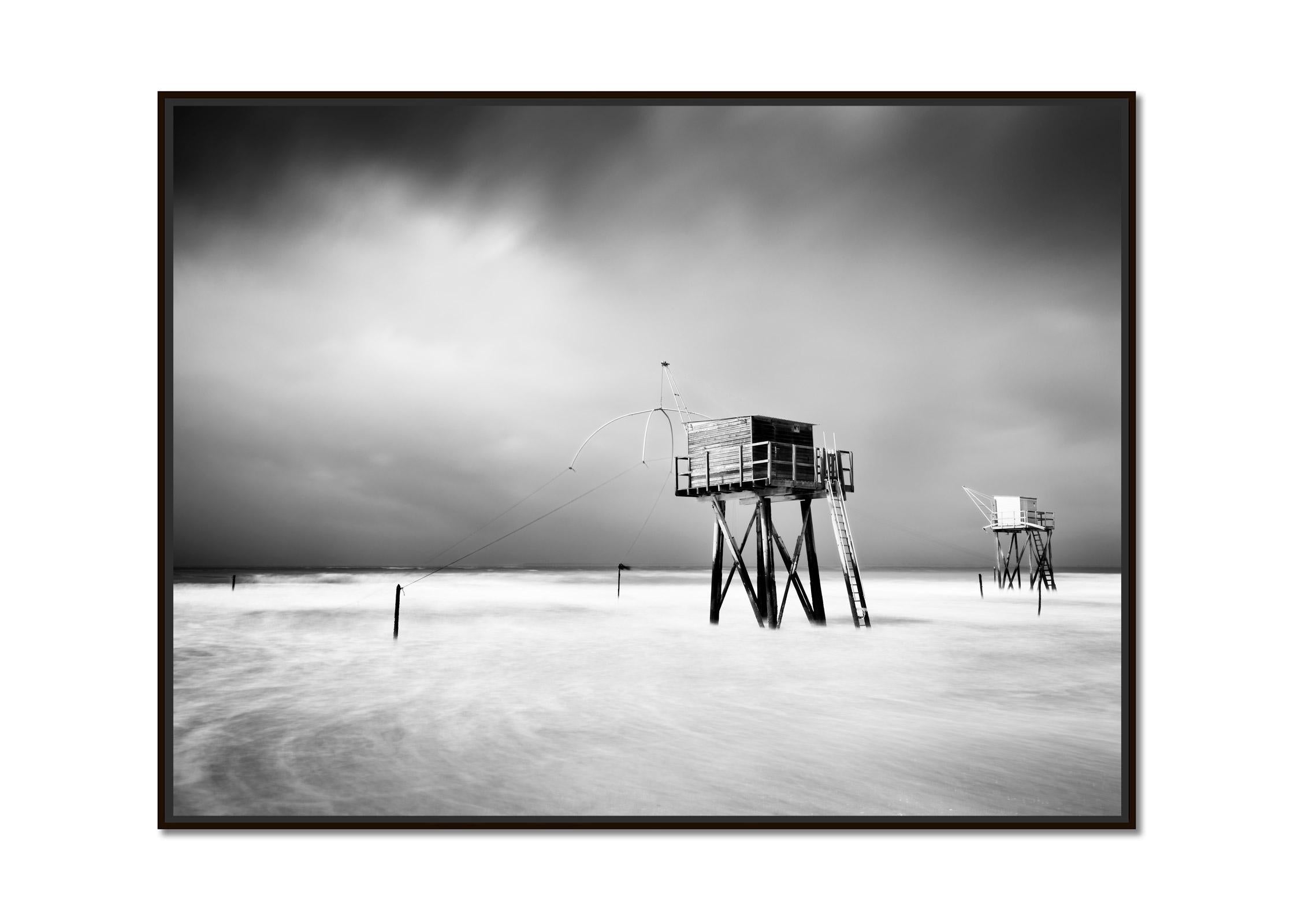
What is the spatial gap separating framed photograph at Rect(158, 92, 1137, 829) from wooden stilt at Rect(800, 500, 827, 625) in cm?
155

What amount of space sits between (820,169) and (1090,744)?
589cm

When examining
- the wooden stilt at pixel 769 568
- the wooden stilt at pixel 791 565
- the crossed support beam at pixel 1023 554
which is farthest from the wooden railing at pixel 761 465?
the crossed support beam at pixel 1023 554

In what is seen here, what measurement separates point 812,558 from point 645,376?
5.33 metres

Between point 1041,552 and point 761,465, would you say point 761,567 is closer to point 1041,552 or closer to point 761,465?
point 761,465

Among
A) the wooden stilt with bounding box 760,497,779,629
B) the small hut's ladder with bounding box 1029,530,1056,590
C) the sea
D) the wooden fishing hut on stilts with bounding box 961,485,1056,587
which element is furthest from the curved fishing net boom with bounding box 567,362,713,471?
the small hut's ladder with bounding box 1029,530,1056,590

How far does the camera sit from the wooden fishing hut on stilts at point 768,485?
42.6 ft

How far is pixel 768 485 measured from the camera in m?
12.9

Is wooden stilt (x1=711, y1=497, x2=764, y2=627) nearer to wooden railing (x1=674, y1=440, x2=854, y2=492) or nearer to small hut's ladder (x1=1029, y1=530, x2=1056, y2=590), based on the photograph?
wooden railing (x1=674, y1=440, x2=854, y2=492)

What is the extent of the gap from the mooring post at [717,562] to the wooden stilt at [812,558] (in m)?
1.59

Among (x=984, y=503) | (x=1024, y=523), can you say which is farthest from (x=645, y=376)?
(x=1024, y=523)

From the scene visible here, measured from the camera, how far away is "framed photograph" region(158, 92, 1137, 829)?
223 inches

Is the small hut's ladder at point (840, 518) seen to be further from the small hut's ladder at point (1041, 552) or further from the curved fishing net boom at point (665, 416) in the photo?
the small hut's ladder at point (1041, 552)
